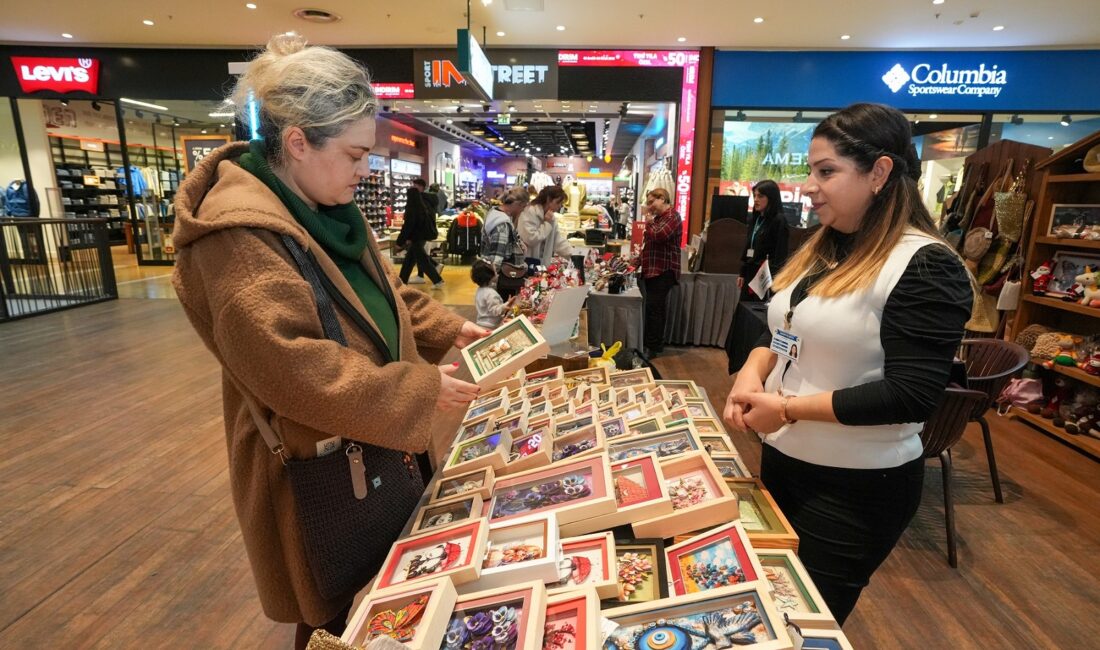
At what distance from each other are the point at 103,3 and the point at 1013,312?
31.4ft

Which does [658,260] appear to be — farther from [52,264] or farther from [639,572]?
[52,264]

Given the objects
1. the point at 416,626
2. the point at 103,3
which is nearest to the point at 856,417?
the point at 416,626

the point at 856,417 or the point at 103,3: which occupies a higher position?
the point at 103,3

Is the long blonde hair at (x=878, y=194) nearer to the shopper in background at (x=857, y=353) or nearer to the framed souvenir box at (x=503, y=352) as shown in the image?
the shopper in background at (x=857, y=353)

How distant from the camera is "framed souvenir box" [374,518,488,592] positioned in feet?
3.01

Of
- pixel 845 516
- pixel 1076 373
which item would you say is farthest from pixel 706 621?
pixel 1076 373

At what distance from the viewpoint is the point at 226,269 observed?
34.7 inches

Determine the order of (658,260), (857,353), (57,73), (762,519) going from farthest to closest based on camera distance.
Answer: (57,73), (658,260), (762,519), (857,353)

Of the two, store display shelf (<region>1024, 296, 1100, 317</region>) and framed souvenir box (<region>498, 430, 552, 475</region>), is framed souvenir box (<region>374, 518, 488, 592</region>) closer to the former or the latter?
framed souvenir box (<region>498, 430, 552, 475</region>)

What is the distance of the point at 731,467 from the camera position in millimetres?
1416

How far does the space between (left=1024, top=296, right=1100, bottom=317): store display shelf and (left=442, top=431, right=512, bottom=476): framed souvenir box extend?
3.99m

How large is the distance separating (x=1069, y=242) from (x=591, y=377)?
141 inches

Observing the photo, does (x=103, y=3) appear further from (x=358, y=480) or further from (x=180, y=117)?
(x=358, y=480)

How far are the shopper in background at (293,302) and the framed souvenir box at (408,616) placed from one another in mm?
251
